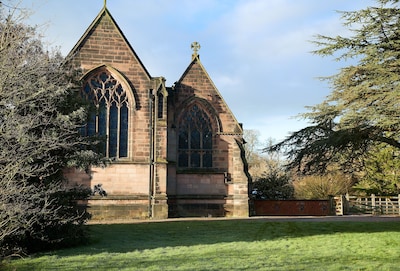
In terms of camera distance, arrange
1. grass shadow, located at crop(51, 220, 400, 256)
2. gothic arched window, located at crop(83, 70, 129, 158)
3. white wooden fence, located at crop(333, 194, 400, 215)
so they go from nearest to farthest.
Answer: grass shadow, located at crop(51, 220, 400, 256) < gothic arched window, located at crop(83, 70, 129, 158) < white wooden fence, located at crop(333, 194, 400, 215)

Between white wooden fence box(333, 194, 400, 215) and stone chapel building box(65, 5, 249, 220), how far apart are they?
304 inches

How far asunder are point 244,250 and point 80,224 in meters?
4.76

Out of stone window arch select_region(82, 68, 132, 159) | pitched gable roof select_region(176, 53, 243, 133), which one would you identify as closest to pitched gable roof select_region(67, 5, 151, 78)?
stone window arch select_region(82, 68, 132, 159)

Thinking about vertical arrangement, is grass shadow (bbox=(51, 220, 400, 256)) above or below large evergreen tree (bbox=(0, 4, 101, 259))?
below

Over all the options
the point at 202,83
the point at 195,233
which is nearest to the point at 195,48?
the point at 202,83

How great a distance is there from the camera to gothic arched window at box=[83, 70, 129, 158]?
22.5 metres

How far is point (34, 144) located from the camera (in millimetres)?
10602

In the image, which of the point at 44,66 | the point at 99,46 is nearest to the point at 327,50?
the point at 44,66

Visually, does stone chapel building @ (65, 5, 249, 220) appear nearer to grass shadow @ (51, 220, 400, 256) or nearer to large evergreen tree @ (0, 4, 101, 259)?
grass shadow @ (51, 220, 400, 256)

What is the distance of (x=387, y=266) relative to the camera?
32.1 feet

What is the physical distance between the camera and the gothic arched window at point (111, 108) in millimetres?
22531

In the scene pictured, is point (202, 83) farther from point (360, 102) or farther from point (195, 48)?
point (360, 102)

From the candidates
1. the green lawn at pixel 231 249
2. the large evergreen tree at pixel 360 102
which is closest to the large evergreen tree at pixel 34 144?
the green lawn at pixel 231 249

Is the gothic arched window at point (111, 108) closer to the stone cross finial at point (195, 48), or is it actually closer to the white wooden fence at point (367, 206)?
the stone cross finial at point (195, 48)
